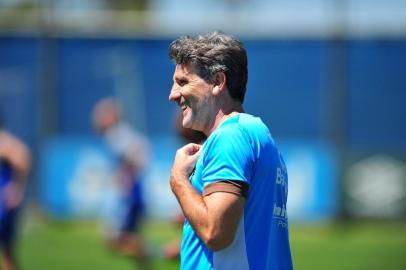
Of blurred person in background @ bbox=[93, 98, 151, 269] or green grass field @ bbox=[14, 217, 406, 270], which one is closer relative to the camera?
green grass field @ bbox=[14, 217, 406, 270]

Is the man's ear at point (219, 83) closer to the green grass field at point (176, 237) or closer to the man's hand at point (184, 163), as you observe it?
the man's hand at point (184, 163)

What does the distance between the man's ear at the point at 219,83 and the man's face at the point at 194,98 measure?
0.06 ft

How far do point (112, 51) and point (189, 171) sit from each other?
1833cm

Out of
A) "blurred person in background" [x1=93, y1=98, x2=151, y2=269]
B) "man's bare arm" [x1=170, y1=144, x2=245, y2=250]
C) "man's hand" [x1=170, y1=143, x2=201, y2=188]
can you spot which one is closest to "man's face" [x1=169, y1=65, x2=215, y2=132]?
"man's hand" [x1=170, y1=143, x2=201, y2=188]

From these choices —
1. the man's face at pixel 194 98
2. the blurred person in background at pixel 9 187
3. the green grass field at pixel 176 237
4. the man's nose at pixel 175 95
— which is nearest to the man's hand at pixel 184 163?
the man's face at pixel 194 98

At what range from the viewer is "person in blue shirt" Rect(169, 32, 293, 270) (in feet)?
12.0

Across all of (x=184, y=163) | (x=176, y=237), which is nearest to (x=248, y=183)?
(x=184, y=163)

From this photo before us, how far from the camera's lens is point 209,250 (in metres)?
3.80

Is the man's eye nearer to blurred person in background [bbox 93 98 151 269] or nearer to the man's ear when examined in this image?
the man's ear

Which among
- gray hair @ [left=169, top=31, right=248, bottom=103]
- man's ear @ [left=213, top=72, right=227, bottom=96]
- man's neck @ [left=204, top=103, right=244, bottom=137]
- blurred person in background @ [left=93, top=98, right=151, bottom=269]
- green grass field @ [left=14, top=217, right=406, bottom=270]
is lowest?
green grass field @ [left=14, top=217, right=406, bottom=270]

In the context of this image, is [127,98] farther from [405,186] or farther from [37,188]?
[405,186]

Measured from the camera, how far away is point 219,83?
389cm

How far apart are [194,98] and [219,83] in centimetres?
14

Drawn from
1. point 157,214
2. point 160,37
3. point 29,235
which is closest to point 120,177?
point 29,235
